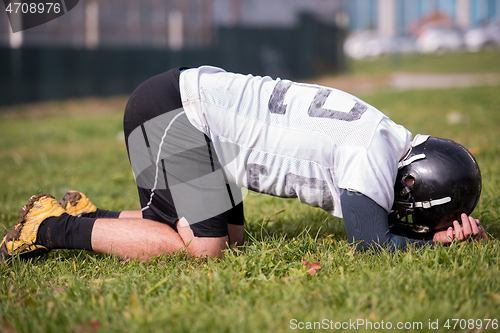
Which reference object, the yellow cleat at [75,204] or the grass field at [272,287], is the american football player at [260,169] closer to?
the grass field at [272,287]

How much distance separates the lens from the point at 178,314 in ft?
6.09

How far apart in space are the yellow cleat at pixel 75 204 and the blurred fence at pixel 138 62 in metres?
11.5

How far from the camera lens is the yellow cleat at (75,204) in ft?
9.70

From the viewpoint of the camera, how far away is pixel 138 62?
15312 millimetres

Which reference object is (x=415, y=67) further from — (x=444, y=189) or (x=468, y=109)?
(x=444, y=189)

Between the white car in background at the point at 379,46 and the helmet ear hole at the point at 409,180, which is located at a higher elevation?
the helmet ear hole at the point at 409,180

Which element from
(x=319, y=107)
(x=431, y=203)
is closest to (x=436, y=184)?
(x=431, y=203)

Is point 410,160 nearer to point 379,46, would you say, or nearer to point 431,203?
point 431,203

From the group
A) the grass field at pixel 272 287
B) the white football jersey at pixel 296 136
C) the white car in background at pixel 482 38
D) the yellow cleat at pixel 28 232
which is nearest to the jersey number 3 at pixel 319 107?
the white football jersey at pixel 296 136

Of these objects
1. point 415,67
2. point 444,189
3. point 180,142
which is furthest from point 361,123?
point 415,67

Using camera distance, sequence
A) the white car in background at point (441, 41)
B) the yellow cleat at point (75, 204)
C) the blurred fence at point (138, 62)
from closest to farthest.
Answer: the yellow cleat at point (75, 204), the blurred fence at point (138, 62), the white car in background at point (441, 41)

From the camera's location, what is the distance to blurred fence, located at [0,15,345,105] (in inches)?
521

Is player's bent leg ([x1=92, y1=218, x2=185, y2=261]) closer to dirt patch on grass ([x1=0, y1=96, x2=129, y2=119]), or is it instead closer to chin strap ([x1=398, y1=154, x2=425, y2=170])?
Answer: chin strap ([x1=398, y1=154, x2=425, y2=170])

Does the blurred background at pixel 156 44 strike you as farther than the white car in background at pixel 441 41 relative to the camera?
No
